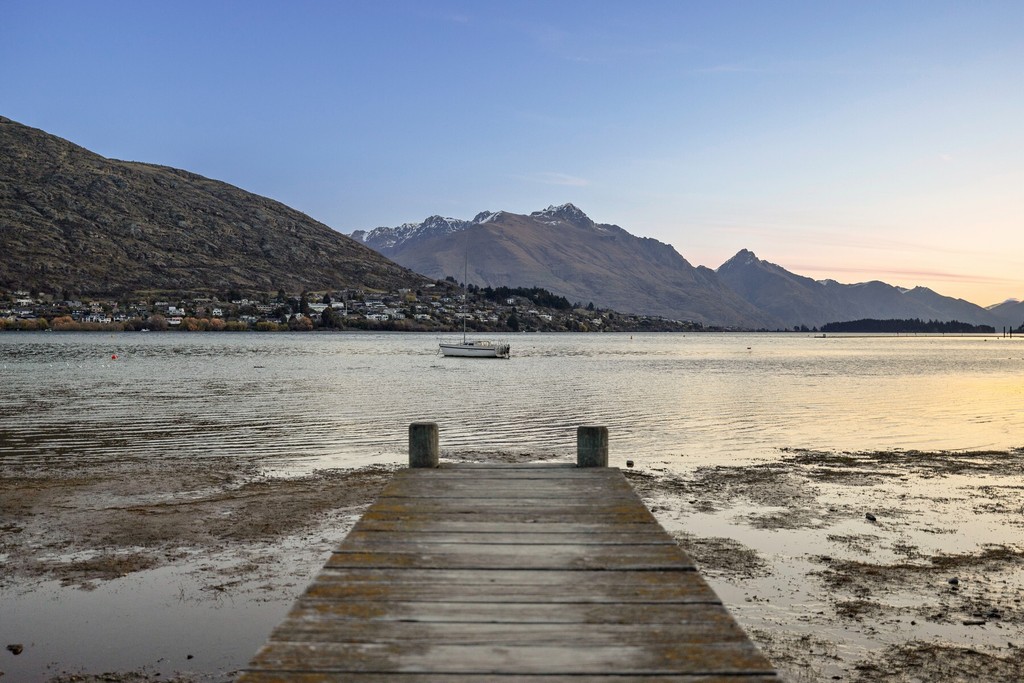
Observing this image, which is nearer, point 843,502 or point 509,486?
point 509,486

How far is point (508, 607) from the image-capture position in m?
5.77

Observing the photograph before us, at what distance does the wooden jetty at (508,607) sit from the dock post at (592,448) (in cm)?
295

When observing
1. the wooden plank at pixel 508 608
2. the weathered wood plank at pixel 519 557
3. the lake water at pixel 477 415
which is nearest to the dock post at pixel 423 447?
the wooden plank at pixel 508 608

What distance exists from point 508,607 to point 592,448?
258 inches

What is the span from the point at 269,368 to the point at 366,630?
71.9 metres

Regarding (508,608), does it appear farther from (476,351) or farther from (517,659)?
(476,351)

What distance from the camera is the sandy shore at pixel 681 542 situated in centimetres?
855

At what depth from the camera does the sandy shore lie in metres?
8.55

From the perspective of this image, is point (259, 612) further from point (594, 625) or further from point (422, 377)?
point (422, 377)

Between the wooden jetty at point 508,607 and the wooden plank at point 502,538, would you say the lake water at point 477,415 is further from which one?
the wooden jetty at point 508,607

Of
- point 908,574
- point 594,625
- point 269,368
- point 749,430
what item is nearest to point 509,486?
point 594,625

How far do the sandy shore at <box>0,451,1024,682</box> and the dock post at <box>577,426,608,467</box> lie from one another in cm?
229

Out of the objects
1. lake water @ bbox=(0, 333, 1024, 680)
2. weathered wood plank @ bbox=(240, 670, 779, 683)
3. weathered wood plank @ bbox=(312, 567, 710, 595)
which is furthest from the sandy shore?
weathered wood plank @ bbox=(240, 670, 779, 683)

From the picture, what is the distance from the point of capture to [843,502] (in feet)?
54.1
